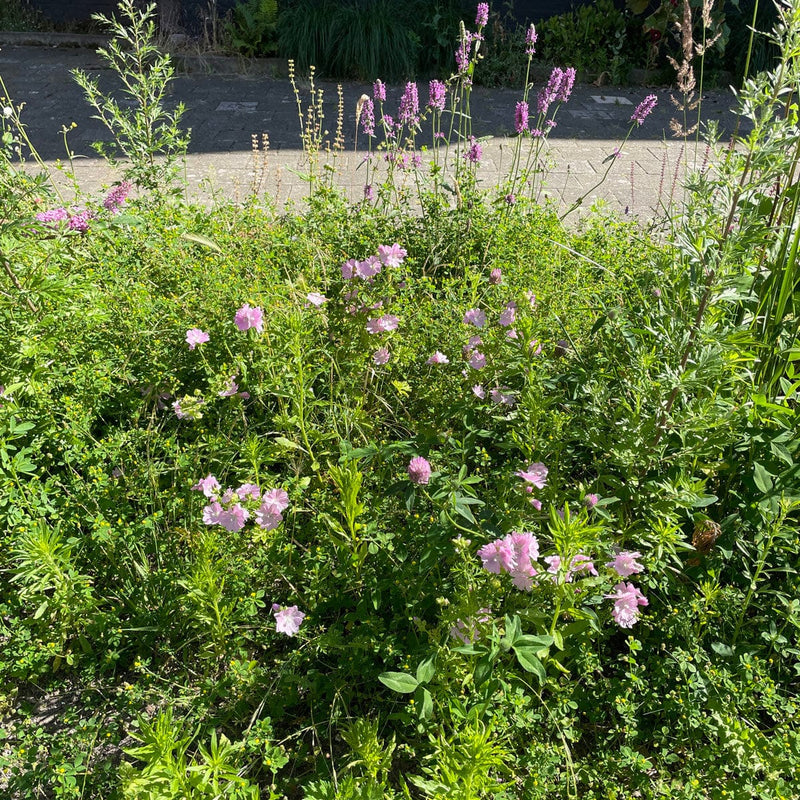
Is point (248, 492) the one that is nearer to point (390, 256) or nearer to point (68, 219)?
point (390, 256)

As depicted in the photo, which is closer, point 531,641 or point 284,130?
point 531,641

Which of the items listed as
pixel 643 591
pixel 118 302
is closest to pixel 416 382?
pixel 643 591

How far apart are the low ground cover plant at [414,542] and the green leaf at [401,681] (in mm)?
10

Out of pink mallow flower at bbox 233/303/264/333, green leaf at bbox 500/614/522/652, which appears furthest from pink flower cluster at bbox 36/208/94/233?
green leaf at bbox 500/614/522/652

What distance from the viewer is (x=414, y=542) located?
1.99 m

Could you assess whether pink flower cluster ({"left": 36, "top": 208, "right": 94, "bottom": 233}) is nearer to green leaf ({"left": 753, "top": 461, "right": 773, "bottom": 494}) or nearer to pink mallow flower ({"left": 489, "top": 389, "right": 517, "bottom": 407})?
pink mallow flower ({"left": 489, "top": 389, "right": 517, "bottom": 407})

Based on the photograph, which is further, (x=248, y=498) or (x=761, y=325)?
(x=761, y=325)

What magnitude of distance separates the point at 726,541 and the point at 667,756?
0.60 m

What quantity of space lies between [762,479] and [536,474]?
58cm

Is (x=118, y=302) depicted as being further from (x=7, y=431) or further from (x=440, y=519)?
(x=440, y=519)

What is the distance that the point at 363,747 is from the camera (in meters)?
1.45

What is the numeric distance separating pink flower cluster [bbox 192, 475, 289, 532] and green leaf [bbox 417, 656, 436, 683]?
563 millimetres

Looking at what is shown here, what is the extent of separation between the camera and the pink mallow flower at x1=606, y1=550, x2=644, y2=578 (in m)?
1.66

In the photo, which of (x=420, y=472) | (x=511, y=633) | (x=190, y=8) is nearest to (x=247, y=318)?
(x=420, y=472)
